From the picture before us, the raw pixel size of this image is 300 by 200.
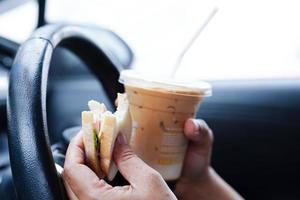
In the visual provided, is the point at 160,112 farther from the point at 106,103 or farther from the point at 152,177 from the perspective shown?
the point at 106,103

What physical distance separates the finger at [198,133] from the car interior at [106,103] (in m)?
0.22

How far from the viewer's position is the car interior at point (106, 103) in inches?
23.5

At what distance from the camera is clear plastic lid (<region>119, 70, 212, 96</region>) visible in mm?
760

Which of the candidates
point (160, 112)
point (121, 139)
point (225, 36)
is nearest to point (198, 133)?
point (160, 112)

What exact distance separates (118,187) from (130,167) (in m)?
0.03

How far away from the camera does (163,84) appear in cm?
76

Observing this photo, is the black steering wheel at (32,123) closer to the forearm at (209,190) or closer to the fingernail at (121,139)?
the fingernail at (121,139)

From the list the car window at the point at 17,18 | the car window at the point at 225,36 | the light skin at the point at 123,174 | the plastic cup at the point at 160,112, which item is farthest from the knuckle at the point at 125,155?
the car window at the point at 17,18

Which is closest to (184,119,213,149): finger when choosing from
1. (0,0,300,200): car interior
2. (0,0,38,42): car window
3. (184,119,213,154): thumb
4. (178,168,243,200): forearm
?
(184,119,213,154): thumb

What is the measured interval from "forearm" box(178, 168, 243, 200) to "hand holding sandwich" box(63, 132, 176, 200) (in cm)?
42

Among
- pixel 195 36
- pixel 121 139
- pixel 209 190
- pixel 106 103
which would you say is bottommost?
pixel 209 190

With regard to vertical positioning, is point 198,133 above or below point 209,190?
above

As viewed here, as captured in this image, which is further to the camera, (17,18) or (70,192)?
(17,18)

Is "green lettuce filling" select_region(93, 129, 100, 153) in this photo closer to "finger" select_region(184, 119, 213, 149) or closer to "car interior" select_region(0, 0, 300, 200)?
"car interior" select_region(0, 0, 300, 200)
